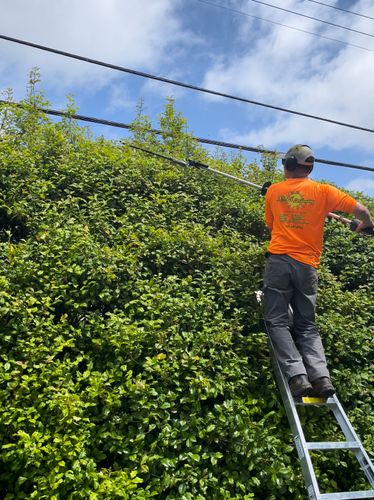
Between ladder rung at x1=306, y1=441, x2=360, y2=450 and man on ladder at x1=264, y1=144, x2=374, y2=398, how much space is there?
412 mm

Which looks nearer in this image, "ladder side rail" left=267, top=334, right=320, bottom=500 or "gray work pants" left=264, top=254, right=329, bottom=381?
"ladder side rail" left=267, top=334, right=320, bottom=500

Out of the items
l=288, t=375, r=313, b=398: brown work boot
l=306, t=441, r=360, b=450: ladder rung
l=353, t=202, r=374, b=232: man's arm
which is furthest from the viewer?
l=353, t=202, r=374, b=232: man's arm

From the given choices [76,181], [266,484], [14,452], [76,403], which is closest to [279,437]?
[266,484]

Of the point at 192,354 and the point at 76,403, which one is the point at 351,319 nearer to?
the point at 192,354

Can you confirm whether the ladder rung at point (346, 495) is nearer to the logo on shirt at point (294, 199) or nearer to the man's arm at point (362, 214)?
the man's arm at point (362, 214)

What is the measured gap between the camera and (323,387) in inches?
148

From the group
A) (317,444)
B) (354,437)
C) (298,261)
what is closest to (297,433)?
(317,444)

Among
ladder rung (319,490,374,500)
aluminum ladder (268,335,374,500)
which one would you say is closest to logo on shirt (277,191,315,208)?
aluminum ladder (268,335,374,500)

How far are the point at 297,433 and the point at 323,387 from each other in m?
0.45

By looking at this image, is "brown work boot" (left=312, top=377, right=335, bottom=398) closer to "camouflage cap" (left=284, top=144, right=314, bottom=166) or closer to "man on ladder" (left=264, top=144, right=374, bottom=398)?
"man on ladder" (left=264, top=144, right=374, bottom=398)

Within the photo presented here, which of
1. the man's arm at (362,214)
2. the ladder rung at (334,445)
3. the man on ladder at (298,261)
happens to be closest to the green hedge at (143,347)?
the ladder rung at (334,445)

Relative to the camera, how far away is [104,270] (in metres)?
4.47

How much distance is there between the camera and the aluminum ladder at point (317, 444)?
3.20 m

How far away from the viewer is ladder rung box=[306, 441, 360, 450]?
340 cm
